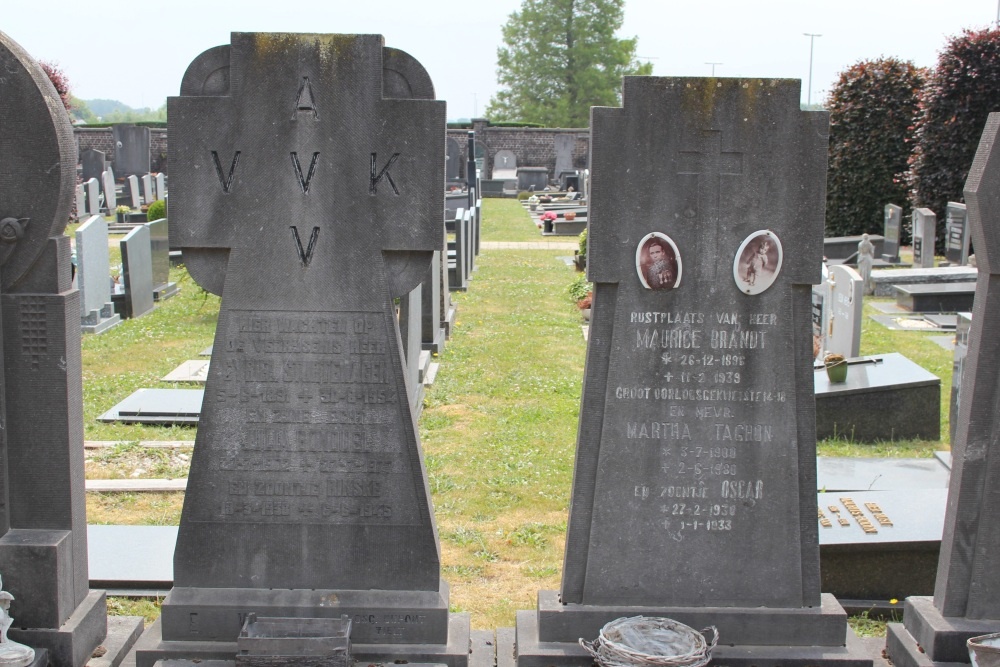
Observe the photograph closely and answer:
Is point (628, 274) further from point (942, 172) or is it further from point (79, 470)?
point (942, 172)

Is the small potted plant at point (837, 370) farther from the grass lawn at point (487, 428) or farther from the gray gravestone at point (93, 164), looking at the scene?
the gray gravestone at point (93, 164)

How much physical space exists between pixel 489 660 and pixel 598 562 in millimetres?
622

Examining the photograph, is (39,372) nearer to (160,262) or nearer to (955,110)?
(160,262)

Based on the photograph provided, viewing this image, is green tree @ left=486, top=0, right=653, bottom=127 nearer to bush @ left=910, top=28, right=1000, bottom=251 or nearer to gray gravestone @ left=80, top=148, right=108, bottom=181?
gray gravestone @ left=80, top=148, right=108, bottom=181

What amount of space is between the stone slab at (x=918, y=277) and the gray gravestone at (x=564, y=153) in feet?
88.6

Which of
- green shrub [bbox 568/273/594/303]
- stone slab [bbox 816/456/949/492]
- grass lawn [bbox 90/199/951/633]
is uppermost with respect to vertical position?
green shrub [bbox 568/273/594/303]

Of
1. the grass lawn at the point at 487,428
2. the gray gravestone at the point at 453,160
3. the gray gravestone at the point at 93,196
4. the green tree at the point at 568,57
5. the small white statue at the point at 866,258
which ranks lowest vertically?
the grass lawn at the point at 487,428

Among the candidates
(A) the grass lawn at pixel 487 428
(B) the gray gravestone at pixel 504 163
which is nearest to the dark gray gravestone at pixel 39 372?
(A) the grass lawn at pixel 487 428

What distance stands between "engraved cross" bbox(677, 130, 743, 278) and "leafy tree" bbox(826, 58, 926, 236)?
19305mm

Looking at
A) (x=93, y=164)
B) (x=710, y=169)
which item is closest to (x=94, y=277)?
(x=710, y=169)

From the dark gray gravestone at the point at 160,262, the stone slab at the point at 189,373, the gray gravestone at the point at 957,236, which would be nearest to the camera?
the stone slab at the point at 189,373

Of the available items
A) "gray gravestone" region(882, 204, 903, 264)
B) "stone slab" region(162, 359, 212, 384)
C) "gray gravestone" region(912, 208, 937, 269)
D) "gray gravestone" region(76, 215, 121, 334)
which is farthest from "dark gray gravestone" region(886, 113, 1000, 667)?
"gray gravestone" region(882, 204, 903, 264)

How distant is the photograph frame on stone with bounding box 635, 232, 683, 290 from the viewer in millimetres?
4191

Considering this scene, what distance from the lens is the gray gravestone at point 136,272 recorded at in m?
13.7
